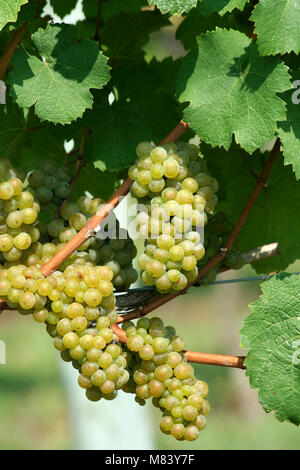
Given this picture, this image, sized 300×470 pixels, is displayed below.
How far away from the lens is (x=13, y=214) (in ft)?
2.87

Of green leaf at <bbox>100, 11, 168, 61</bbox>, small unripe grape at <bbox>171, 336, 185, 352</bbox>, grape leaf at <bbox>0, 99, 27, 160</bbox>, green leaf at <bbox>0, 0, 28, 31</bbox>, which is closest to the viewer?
green leaf at <bbox>0, 0, 28, 31</bbox>

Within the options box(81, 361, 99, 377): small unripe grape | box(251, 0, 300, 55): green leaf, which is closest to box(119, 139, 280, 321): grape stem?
box(81, 361, 99, 377): small unripe grape

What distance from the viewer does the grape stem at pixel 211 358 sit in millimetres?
882

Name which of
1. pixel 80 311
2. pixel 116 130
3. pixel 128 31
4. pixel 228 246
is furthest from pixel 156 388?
pixel 128 31

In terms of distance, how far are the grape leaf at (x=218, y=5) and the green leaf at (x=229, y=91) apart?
0.03 m

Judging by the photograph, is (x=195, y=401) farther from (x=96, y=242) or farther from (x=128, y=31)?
(x=128, y=31)

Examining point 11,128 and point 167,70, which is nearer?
point 11,128

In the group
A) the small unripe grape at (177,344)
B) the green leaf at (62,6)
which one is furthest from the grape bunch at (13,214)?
the green leaf at (62,6)

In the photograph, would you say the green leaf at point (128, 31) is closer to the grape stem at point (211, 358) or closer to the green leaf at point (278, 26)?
the green leaf at point (278, 26)

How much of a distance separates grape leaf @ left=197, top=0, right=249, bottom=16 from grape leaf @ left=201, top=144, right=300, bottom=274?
0.89 feet

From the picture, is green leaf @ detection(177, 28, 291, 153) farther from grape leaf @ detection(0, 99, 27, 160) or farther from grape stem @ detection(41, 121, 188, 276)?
grape leaf @ detection(0, 99, 27, 160)

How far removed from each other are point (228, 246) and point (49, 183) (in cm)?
28

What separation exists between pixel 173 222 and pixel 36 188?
220 millimetres

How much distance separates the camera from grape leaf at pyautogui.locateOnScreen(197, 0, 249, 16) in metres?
0.82
